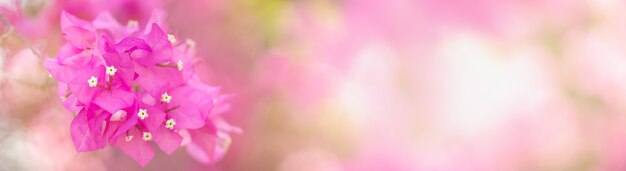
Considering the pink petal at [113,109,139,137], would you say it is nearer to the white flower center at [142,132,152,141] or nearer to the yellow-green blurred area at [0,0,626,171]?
the white flower center at [142,132,152,141]

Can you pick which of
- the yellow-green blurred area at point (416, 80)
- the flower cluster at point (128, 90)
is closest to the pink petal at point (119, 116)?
the flower cluster at point (128, 90)

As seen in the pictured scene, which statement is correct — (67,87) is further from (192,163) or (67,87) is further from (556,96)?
(556,96)

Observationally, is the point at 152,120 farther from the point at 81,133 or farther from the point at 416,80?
the point at 416,80

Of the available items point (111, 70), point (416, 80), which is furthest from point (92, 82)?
point (416, 80)

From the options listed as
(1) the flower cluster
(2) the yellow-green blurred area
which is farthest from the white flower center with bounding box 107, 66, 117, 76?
(2) the yellow-green blurred area

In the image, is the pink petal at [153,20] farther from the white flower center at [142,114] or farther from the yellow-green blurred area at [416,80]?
the yellow-green blurred area at [416,80]
